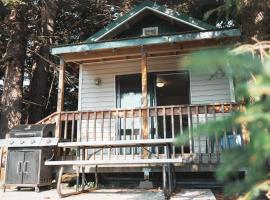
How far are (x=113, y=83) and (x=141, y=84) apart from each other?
0.88m

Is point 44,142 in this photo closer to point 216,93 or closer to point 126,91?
point 126,91

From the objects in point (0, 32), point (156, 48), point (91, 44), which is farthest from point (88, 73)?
point (0, 32)

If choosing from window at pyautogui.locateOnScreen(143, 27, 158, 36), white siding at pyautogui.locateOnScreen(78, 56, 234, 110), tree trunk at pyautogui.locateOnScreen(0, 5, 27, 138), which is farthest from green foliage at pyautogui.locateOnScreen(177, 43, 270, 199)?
tree trunk at pyautogui.locateOnScreen(0, 5, 27, 138)

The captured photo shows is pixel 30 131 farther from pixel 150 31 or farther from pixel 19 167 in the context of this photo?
pixel 150 31

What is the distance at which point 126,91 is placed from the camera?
1050cm

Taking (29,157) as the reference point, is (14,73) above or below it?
above

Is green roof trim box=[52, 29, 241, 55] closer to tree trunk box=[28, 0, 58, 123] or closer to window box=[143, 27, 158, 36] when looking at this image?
window box=[143, 27, 158, 36]

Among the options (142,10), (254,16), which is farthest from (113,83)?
(254,16)

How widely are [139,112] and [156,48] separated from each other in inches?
70.4

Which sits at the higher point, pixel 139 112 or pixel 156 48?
pixel 156 48

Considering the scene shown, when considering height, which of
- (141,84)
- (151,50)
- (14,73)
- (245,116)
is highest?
(14,73)

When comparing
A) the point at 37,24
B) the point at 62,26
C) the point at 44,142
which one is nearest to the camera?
the point at 44,142

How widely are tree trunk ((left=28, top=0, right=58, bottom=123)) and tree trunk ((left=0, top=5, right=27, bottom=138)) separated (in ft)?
4.35

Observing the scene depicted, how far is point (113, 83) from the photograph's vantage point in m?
10.6
